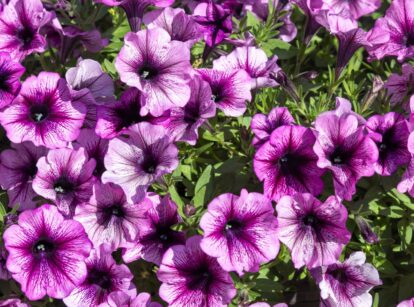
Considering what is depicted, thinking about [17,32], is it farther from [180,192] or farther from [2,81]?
[180,192]

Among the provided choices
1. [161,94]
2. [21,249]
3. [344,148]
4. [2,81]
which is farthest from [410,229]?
[2,81]

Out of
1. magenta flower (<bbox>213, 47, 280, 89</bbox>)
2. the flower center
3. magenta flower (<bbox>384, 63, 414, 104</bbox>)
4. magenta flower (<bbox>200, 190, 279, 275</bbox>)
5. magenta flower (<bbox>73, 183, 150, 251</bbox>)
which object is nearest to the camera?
magenta flower (<bbox>200, 190, 279, 275</bbox>)

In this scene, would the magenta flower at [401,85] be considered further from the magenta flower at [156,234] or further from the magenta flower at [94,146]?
the magenta flower at [94,146]

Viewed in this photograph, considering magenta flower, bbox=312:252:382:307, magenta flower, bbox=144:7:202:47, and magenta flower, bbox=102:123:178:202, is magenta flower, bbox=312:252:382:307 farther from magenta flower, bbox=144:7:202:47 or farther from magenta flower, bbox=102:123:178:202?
magenta flower, bbox=144:7:202:47

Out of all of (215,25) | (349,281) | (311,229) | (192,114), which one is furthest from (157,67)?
(349,281)

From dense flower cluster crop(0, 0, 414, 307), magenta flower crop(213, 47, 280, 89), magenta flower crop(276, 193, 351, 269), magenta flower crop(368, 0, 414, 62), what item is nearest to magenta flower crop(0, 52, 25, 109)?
dense flower cluster crop(0, 0, 414, 307)

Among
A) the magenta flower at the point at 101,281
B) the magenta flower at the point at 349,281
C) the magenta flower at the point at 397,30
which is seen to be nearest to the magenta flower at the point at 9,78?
the magenta flower at the point at 101,281
